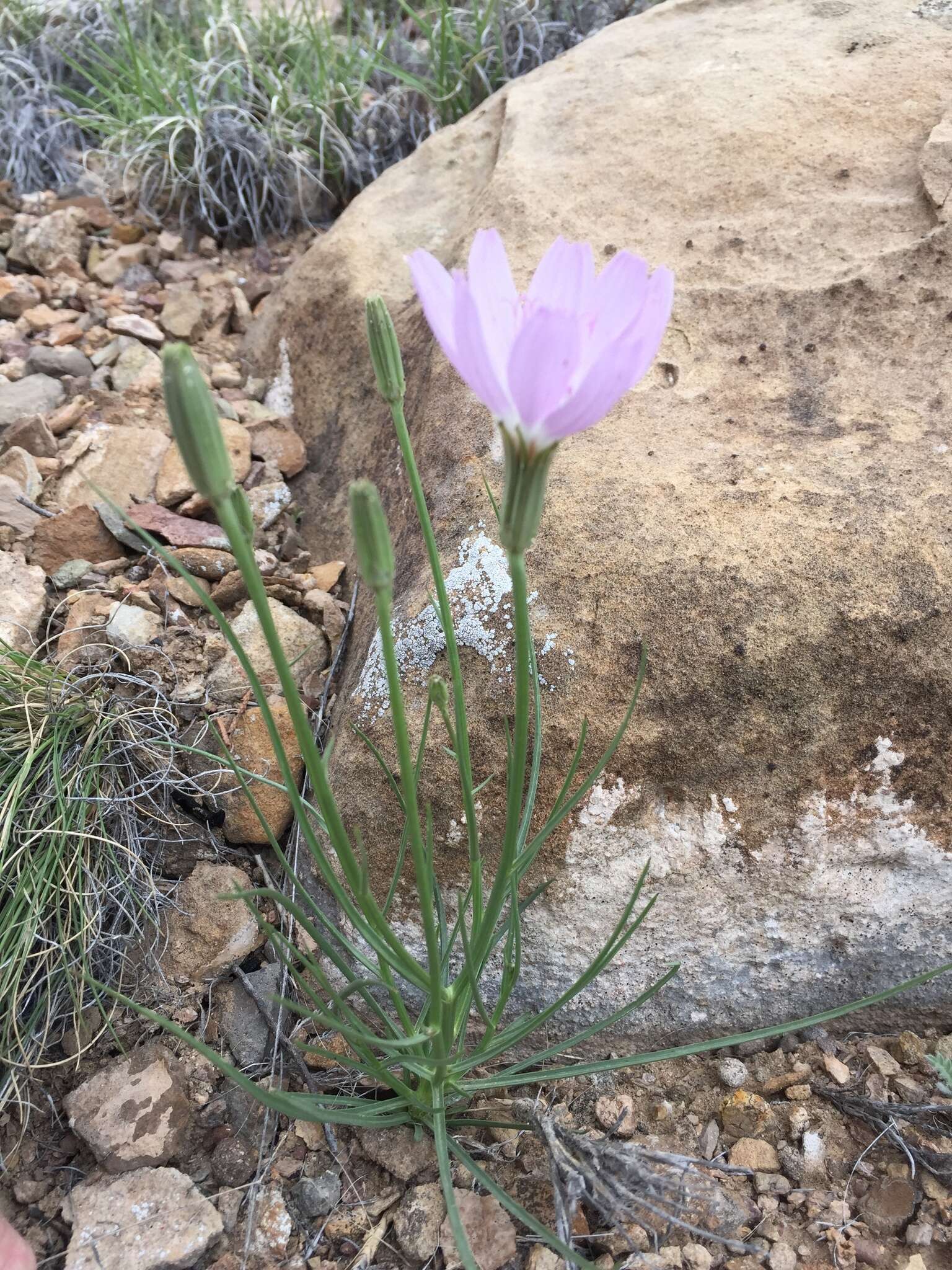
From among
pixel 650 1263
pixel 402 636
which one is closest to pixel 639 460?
pixel 402 636

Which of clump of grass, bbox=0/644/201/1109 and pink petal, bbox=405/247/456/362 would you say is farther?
clump of grass, bbox=0/644/201/1109

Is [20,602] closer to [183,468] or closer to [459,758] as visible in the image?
[183,468]

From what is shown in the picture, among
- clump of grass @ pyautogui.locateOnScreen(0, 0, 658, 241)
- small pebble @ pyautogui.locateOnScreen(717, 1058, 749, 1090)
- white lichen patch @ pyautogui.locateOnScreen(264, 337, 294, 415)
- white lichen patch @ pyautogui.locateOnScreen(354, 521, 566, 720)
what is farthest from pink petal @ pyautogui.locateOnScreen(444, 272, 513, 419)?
clump of grass @ pyautogui.locateOnScreen(0, 0, 658, 241)

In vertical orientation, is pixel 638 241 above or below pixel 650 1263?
above

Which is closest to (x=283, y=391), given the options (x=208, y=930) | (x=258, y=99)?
(x=208, y=930)

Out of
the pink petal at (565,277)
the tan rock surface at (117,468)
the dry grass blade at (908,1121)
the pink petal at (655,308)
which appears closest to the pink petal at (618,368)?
the pink petal at (655,308)

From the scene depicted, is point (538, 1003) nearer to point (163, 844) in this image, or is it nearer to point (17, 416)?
point (163, 844)

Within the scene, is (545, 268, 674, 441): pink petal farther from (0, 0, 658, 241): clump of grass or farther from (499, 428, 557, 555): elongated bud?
(0, 0, 658, 241): clump of grass

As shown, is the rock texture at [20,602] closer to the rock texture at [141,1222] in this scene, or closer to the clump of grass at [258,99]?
the rock texture at [141,1222]
